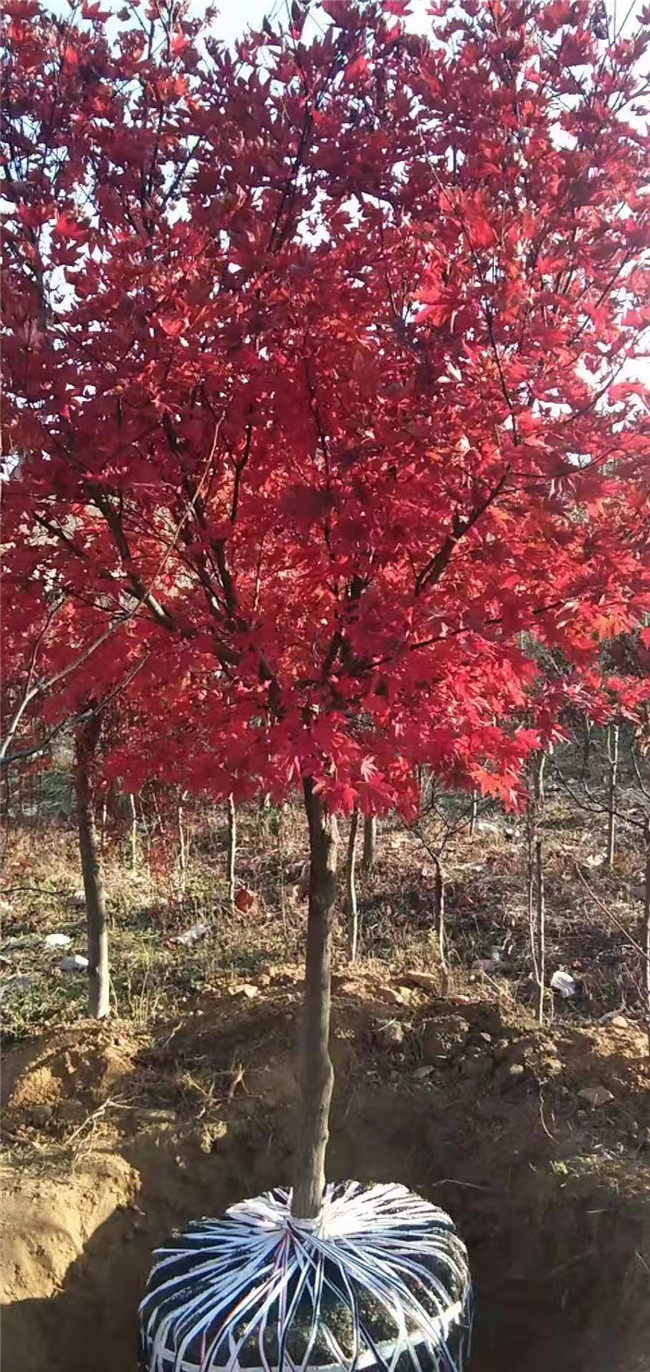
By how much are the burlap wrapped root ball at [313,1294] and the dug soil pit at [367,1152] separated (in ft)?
1.62

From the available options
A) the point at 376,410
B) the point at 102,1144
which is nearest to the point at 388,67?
the point at 376,410

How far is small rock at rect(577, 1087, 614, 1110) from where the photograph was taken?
430 centimetres

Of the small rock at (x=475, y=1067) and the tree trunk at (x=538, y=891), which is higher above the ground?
the tree trunk at (x=538, y=891)

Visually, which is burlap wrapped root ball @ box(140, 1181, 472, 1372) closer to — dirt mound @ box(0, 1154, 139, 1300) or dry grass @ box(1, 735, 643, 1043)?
dirt mound @ box(0, 1154, 139, 1300)

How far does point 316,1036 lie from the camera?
3600 mm

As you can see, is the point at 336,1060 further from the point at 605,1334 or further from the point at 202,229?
the point at 202,229

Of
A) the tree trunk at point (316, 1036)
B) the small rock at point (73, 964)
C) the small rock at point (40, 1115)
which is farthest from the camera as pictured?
the small rock at point (73, 964)

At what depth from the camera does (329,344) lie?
8.75 ft

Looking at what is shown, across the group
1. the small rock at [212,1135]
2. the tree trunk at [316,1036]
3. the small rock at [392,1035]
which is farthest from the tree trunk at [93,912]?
the tree trunk at [316,1036]

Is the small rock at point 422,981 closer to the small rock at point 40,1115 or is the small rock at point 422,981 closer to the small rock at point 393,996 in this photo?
the small rock at point 393,996

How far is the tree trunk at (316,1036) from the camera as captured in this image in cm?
353

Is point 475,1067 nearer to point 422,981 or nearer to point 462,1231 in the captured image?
point 462,1231

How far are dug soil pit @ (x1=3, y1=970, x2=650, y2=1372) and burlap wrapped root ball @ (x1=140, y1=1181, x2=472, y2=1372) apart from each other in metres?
0.49

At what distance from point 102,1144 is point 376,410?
11.3 ft
